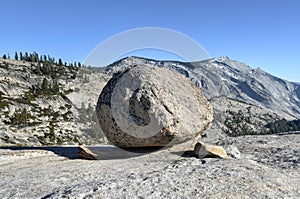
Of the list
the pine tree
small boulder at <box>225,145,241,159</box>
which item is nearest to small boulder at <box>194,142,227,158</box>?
small boulder at <box>225,145,241,159</box>

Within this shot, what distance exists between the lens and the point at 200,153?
49.5ft

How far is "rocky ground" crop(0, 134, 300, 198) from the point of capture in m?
9.55

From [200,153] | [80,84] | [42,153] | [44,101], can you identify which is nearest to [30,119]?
[44,101]

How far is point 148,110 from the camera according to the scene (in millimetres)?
15953

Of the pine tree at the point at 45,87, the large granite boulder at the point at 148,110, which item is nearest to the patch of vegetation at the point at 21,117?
the pine tree at the point at 45,87

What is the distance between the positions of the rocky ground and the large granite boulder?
3.69 feet

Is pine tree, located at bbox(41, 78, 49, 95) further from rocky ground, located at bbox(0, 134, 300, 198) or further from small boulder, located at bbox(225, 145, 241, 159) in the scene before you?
small boulder, located at bbox(225, 145, 241, 159)

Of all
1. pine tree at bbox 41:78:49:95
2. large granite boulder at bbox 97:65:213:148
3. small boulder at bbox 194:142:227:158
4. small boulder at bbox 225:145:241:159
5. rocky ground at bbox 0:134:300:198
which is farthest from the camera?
pine tree at bbox 41:78:49:95

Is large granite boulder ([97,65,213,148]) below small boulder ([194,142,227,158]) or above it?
above

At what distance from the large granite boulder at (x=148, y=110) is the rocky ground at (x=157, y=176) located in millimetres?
1123

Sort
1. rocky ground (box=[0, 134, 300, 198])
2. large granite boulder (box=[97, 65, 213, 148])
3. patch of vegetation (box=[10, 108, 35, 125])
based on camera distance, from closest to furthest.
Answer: rocky ground (box=[0, 134, 300, 198]), large granite boulder (box=[97, 65, 213, 148]), patch of vegetation (box=[10, 108, 35, 125])

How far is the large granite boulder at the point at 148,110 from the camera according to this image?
16.1 m

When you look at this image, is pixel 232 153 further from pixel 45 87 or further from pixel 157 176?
pixel 45 87

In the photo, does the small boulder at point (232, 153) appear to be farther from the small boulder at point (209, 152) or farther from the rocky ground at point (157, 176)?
the small boulder at point (209, 152)
